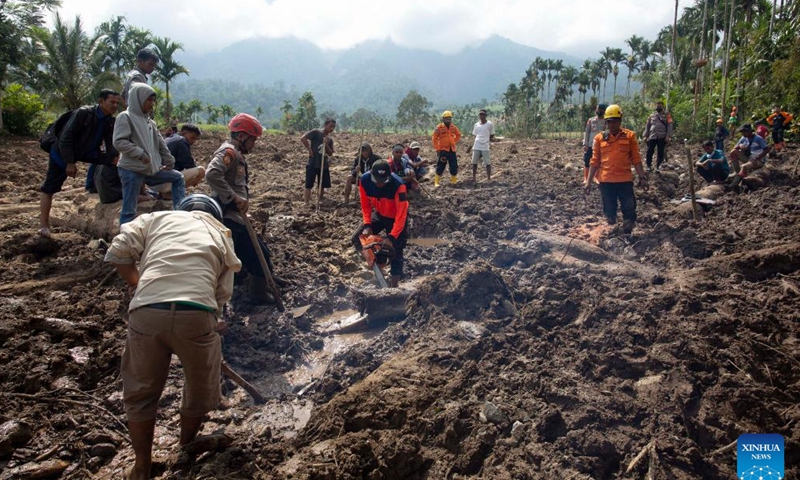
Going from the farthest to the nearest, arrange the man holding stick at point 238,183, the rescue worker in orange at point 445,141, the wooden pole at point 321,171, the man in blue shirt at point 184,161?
the rescue worker in orange at point 445,141 → the wooden pole at point 321,171 → the man in blue shirt at point 184,161 → the man holding stick at point 238,183

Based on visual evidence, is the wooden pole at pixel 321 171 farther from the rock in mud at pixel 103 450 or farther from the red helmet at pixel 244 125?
the rock in mud at pixel 103 450

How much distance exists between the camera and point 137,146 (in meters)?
4.71

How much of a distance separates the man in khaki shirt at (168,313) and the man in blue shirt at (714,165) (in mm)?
9875

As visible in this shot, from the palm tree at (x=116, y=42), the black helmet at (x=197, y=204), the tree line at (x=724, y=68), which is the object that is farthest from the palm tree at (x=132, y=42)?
the black helmet at (x=197, y=204)

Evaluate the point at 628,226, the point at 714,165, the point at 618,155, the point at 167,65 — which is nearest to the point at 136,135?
the point at 618,155

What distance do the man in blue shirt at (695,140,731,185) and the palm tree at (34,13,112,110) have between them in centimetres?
2510

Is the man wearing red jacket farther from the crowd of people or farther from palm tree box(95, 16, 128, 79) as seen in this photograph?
palm tree box(95, 16, 128, 79)

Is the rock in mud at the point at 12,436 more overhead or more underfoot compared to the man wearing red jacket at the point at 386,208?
more underfoot

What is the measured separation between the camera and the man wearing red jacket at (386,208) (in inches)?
213

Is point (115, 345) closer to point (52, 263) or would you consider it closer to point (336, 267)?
point (52, 263)

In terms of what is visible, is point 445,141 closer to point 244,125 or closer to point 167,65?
point 244,125

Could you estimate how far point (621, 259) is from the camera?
252 inches

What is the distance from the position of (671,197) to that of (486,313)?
7.17 m

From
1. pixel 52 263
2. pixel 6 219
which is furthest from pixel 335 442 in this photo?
pixel 6 219
